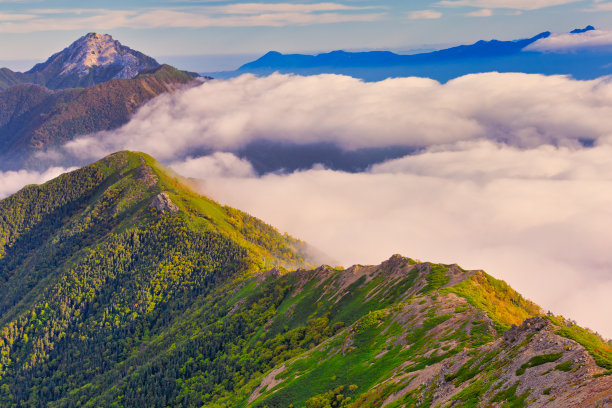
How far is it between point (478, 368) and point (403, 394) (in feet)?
54.3

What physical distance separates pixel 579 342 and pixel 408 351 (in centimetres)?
4872

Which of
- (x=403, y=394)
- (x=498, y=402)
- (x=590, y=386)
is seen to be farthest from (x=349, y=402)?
(x=590, y=386)

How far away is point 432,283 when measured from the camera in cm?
14150

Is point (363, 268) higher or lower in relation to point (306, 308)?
higher

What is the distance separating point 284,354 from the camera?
168125 millimetres

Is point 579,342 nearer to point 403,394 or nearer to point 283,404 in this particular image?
point 403,394

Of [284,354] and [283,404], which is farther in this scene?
[284,354]

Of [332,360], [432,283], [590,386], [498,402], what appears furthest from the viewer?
[432,283]

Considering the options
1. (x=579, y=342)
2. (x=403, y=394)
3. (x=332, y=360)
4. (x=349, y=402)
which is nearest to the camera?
(x=579, y=342)

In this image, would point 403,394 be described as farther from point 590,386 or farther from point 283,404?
point 283,404

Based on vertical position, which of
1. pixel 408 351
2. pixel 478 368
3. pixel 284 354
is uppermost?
pixel 478 368

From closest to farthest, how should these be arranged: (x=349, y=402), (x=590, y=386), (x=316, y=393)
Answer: (x=590, y=386) < (x=349, y=402) < (x=316, y=393)

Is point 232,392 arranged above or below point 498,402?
below

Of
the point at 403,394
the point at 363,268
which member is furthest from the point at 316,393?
the point at 363,268
